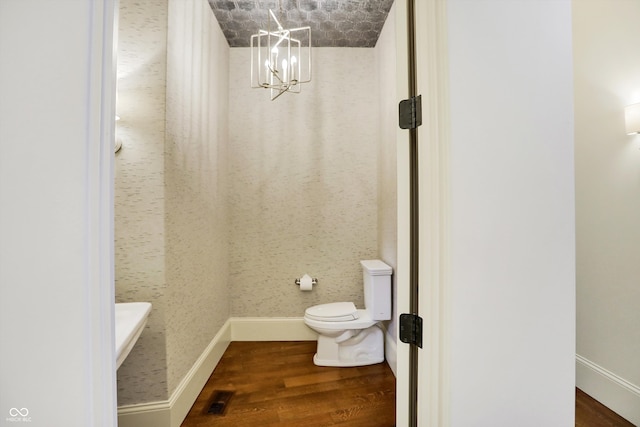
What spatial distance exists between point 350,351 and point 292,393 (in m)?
0.59

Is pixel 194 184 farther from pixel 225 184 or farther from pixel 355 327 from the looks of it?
pixel 355 327

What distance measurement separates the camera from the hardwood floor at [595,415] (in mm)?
1520

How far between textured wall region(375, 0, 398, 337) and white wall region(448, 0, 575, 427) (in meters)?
1.21

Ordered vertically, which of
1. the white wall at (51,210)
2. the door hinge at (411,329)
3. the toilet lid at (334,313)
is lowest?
the toilet lid at (334,313)

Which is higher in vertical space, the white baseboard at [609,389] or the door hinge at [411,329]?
the door hinge at [411,329]

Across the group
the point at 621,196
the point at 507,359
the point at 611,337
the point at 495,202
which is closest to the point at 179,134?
the point at 495,202

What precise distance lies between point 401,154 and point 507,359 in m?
0.71

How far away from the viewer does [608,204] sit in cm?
168

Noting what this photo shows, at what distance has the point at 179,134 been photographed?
168cm

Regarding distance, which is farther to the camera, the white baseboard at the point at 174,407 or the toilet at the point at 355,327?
the toilet at the point at 355,327

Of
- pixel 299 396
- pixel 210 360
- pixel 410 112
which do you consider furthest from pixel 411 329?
pixel 210 360

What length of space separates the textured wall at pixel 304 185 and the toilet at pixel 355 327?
1.47 feet

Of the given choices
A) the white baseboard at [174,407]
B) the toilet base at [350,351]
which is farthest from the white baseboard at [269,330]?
the white baseboard at [174,407]

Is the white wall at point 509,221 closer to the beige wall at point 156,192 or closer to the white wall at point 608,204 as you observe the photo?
the white wall at point 608,204
